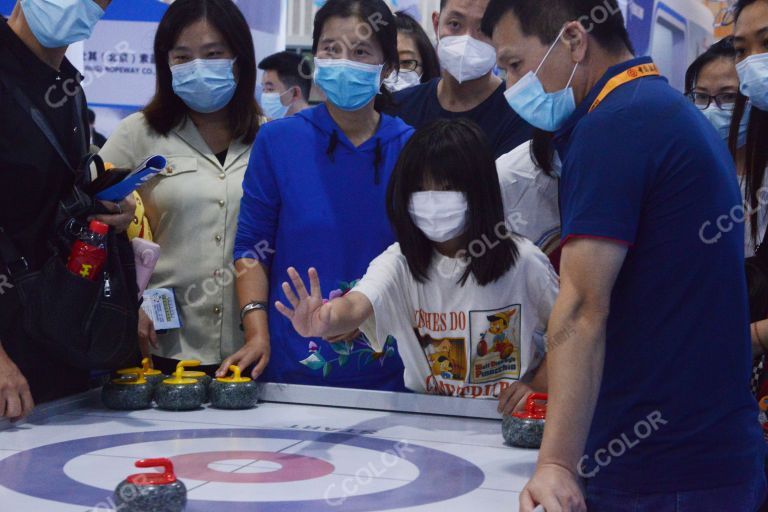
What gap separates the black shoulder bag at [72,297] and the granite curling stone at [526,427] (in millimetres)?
940

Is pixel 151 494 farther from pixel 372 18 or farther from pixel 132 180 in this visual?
pixel 372 18

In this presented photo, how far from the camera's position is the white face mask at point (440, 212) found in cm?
227

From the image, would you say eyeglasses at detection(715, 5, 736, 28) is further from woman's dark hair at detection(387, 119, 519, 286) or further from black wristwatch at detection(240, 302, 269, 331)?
black wristwatch at detection(240, 302, 269, 331)

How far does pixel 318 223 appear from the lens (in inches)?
104

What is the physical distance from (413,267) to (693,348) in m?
0.95

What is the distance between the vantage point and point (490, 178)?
234 centimetres

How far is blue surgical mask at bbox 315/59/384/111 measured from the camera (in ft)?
9.00

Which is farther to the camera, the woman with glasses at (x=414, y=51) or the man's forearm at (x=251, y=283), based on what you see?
the woman with glasses at (x=414, y=51)

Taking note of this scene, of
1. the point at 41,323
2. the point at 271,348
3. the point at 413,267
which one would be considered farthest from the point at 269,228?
the point at 41,323

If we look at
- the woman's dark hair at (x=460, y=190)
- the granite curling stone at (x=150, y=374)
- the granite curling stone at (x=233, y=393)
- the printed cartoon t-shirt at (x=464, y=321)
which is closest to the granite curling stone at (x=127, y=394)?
the granite curling stone at (x=150, y=374)

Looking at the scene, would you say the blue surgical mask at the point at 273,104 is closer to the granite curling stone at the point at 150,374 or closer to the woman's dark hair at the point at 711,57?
the woman's dark hair at the point at 711,57

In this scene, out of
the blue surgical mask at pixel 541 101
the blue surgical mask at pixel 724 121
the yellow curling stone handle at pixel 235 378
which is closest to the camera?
the blue surgical mask at pixel 541 101

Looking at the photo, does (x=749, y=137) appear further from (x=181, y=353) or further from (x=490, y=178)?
(x=181, y=353)

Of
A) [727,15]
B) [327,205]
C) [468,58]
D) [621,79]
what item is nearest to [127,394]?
[327,205]
